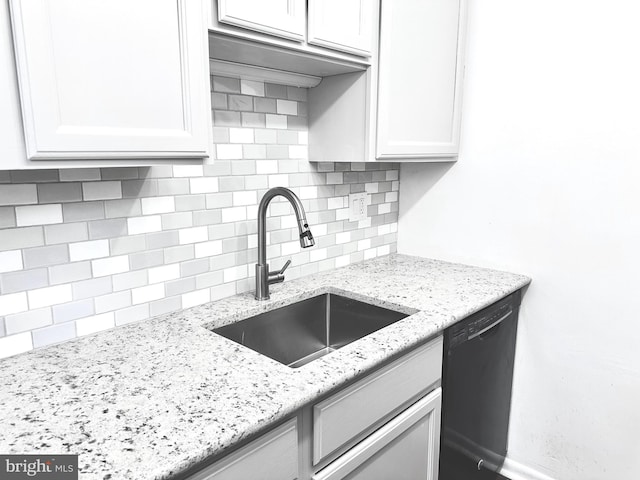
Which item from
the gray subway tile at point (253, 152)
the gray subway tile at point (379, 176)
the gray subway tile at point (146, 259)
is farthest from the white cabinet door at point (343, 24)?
the gray subway tile at point (146, 259)

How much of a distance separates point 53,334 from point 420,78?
4.68 feet

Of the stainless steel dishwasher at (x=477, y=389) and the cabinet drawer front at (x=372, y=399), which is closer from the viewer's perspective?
the cabinet drawer front at (x=372, y=399)

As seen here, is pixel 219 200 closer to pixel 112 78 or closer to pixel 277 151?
pixel 277 151

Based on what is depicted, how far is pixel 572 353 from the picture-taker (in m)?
1.76

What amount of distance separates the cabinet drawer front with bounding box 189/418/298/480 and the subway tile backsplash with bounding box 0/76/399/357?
0.61 metres

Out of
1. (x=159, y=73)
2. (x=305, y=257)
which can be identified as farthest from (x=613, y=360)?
(x=159, y=73)

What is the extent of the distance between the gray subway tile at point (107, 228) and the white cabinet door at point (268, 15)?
23.4 inches

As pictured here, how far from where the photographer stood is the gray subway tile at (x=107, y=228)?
4.00 ft

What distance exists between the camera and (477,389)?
1624 millimetres

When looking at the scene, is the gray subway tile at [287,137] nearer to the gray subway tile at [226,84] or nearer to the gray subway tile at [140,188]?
the gray subway tile at [226,84]

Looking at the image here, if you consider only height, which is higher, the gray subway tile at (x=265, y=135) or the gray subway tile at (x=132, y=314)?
the gray subway tile at (x=265, y=135)

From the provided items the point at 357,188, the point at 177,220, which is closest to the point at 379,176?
the point at 357,188

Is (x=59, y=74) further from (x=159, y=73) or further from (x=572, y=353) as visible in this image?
(x=572, y=353)

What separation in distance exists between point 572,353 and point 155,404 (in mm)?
1540
